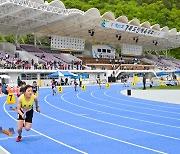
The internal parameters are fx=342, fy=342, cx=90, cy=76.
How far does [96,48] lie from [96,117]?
51192mm

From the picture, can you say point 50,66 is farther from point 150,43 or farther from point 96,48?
point 150,43

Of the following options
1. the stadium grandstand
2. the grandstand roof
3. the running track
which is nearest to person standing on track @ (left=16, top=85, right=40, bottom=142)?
the running track

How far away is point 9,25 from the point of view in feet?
152

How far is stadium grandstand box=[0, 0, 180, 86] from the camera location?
42375mm

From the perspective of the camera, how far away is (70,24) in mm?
50219

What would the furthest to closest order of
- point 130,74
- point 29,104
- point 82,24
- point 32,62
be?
point 130,74
point 82,24
point 32,62
point 29,104

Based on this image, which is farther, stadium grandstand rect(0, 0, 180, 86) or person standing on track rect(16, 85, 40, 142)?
stadium grandstand rect(0, 0, 180, 86)

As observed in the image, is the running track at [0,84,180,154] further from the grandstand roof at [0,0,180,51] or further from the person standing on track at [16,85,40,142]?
the grandstand roof at [0,0,180,51]

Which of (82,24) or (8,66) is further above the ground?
(82,24)

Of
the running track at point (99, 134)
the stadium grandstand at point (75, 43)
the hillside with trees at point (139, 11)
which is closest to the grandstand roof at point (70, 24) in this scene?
the stadium grandstand at point (75, 43)

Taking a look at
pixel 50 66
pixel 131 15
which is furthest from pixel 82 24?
pixel 131 15

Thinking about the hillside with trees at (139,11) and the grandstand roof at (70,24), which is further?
the hillside with trees at (139,11)

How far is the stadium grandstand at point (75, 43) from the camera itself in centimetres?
4238

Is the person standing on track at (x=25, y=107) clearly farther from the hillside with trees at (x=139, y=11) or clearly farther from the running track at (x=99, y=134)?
the hillside with trees at (x=139, y=11)
